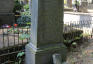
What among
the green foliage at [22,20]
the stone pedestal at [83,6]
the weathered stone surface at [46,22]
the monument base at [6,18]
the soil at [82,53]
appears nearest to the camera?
the weathered stone surface at [46,22]

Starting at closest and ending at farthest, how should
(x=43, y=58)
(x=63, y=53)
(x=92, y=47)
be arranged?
1. (x=43, y=58)
2. (x=63, y=53)
3. (x=92, y=47)

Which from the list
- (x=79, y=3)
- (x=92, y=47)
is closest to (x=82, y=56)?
(x=92, y=47)

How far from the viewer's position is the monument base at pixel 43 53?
2631mm

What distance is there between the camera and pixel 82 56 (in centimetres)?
408

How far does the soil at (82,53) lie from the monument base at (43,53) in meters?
0.87

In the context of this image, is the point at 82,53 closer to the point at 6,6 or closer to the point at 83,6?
the point at 6,6

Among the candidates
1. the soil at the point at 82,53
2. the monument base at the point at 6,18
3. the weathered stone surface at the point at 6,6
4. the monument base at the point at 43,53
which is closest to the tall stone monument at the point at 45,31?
the monument base at the point at 43,53

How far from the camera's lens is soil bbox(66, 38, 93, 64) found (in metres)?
3.75

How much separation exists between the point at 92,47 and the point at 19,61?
2957mm

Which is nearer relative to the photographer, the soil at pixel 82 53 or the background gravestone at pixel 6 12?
the soil at pixel 82 53

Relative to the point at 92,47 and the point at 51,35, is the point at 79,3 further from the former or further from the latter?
the point at 51,35

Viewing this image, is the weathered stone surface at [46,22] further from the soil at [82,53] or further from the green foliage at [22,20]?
the green foliage at [22,20]

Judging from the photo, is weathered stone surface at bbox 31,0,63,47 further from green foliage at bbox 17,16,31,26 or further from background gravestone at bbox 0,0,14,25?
background gravestone at bbox 0,0,14,25

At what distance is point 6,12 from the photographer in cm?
695
